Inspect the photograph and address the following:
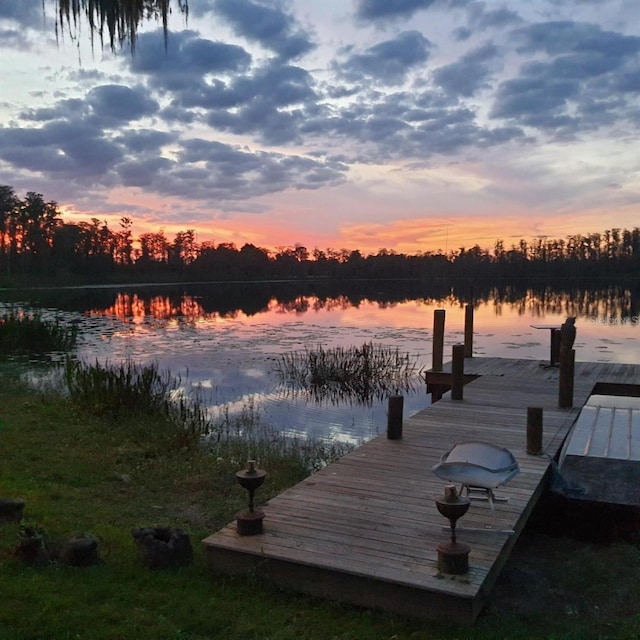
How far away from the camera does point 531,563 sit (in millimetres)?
5453

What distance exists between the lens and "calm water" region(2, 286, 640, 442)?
513 inches

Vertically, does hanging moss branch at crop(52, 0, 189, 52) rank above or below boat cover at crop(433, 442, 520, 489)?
above

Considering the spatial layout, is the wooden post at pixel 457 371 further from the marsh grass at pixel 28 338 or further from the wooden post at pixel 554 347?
the marsh grass at pixel 28 338

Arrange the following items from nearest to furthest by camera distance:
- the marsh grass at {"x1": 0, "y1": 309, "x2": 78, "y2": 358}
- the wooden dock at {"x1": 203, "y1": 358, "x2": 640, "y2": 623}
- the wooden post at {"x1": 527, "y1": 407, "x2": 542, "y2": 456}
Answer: the wooden dock at {"x1": 203, "y1": 358, "x2": 640, "y2": 623} → the wooden post at {"x1": 527, "y1": 407, "x2": 542, "y2": 456} → the marsh grass at {"x1": 0, "y1": 309, "x2": 78, "y2": 358}

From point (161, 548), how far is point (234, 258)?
3831 inches

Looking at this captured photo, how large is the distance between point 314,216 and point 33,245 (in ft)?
162

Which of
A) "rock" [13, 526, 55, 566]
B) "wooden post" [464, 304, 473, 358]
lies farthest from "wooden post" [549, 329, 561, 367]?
"rock" [13, 526, 55, 566]

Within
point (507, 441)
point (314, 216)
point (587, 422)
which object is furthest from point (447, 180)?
point (507, 441)

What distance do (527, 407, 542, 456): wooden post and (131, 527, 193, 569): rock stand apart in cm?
390

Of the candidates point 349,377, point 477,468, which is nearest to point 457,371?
point 349,377

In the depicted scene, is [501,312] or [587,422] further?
[501,312]

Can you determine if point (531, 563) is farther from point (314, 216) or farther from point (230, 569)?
point (314, 216)

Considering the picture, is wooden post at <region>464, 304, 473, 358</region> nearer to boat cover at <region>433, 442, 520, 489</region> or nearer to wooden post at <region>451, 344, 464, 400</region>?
wooden post at <region>451, 344, 464, 400</region>

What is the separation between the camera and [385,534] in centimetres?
458
